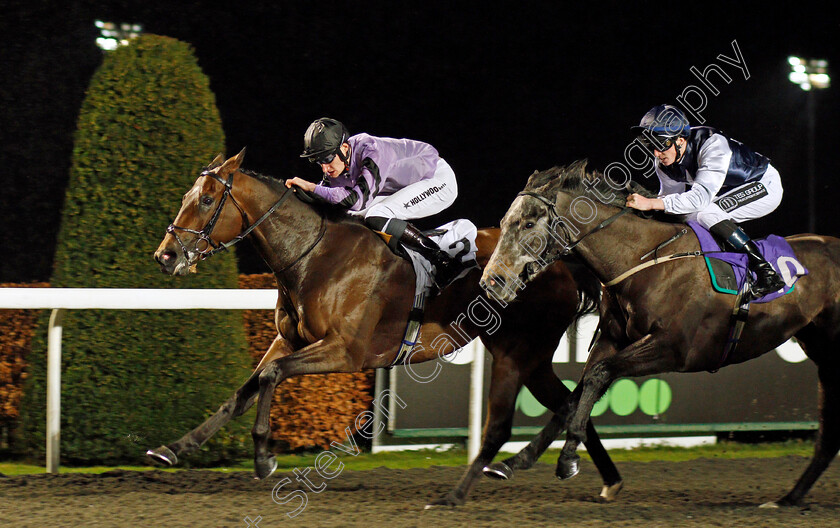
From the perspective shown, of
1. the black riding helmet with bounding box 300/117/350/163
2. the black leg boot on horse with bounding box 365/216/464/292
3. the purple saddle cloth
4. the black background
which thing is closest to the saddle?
the black leg boot on horse with bounding box 365/216/464/292

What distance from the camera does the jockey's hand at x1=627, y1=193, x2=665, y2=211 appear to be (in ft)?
12.6

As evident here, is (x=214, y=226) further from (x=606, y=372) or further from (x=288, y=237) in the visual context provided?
(x=606, y=372)

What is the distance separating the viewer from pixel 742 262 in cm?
396

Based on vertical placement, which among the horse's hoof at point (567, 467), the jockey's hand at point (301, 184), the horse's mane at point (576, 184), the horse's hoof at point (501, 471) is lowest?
the horse's hoof at point (501, 471)

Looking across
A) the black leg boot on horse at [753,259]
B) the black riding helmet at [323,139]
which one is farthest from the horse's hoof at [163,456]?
the black leg boot on horse at [753,259]

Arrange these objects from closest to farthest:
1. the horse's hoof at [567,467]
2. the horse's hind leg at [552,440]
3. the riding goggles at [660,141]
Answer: the horse's hoof at [567,467] → the horse's hind leg at [552,440] → the riding goggles at [660,141]

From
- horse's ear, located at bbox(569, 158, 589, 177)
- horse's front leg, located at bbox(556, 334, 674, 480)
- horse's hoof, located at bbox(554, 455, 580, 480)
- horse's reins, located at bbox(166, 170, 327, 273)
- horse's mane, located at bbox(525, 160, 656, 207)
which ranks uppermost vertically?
horse's ear, located at bbox(569, 158, 589, 177)

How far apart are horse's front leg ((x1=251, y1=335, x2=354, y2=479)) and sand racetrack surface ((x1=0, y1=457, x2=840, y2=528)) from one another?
0.77 feet

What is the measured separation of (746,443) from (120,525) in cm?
433

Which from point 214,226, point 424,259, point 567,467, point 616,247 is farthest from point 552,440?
point 214,226

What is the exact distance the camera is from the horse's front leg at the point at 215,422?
3676 millimetres

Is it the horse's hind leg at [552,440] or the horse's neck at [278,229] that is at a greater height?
the horse's neck at [278,229]

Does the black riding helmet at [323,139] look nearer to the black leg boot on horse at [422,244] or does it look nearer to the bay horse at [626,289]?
the black leg boot on horse at [422,244]

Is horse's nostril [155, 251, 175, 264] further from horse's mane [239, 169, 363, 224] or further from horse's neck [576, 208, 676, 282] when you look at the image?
horse's neck [576, 208, 676, 282]
